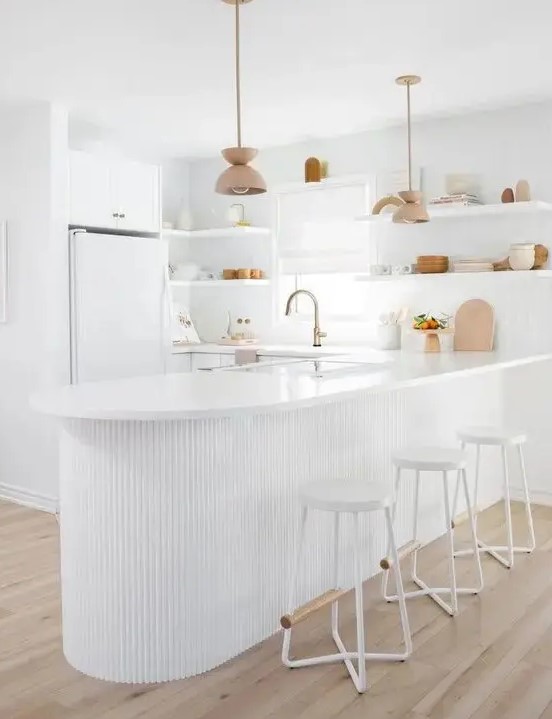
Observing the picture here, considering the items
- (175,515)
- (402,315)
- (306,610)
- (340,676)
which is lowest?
(340,676)

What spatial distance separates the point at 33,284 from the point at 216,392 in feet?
8.38

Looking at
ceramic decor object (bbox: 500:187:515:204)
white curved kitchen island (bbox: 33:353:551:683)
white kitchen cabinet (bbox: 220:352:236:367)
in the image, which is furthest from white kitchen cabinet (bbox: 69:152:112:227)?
ceramic decor object (bbox: 500:187:515:204)

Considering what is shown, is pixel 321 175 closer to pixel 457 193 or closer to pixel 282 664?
pixel 457 193

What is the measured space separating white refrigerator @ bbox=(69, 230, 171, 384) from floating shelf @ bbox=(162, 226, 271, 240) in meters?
0.89

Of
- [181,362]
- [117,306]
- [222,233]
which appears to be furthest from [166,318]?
[222,233]

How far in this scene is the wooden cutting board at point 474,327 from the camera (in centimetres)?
525

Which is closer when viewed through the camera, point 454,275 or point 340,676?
point 340,676

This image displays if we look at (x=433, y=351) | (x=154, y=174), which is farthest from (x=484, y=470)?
(x=154, y=174)

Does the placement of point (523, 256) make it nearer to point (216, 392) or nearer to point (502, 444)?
point (502, 444)

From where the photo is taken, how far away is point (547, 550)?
4.32 meters

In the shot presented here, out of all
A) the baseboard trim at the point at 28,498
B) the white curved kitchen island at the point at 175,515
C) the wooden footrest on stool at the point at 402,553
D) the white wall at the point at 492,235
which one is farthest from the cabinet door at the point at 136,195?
the wooden footrest on stool at the point at 402,553

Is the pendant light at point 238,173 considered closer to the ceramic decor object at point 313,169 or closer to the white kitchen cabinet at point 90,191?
the white kitchen cabinet at point 90,191

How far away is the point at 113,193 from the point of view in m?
5.40

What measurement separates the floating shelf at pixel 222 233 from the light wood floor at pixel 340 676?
11.0ft
